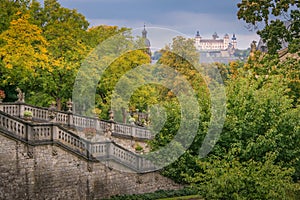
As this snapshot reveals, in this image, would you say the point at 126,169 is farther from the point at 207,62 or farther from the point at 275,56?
the point at 207,62

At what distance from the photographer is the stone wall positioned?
24.6 meters

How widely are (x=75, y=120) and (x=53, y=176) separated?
28.7ft

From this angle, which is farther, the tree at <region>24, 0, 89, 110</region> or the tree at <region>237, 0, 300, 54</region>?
the tree at <region>24, 0, 89, 110</region>

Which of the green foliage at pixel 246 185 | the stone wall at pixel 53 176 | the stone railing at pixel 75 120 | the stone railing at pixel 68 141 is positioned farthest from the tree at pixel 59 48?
the green foliage at pixel 246 185

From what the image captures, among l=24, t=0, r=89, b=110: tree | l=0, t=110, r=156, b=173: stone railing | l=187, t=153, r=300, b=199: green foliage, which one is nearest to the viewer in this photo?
l=187, t=153, r=300, b=199: green foliage

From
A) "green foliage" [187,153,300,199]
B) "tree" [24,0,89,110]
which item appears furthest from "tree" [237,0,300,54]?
"tree" [24,0,89,110]

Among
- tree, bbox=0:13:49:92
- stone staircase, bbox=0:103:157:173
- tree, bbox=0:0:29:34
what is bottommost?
stone staircase, bbox=0:103:157:173

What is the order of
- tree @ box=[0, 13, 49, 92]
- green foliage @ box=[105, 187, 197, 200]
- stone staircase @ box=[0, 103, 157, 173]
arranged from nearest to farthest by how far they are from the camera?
stone staircase @ box=[0, 103, 157, 173]
green foliage @ box=[105, 187, 197, 200]
tree @ box=[0, 13, 49, 92]

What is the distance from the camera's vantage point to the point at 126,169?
2950 cm

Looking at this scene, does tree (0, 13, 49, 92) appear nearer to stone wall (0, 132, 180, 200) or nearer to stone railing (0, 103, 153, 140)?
stone railing (0, 103, 153, 140)

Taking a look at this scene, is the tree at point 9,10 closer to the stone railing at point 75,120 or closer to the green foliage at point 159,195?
the stone railing at point 75,120

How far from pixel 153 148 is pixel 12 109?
8.06 m

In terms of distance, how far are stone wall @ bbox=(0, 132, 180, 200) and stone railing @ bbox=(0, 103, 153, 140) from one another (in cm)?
529

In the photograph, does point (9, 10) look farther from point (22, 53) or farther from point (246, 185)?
point (246, 185)
